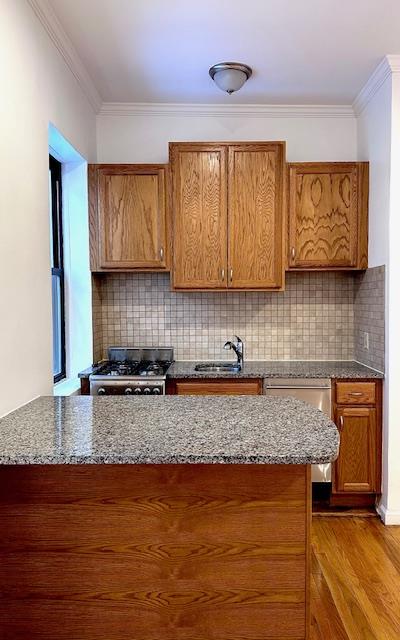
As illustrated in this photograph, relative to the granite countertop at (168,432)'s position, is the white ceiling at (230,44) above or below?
above

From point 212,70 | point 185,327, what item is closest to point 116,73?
point 212,70

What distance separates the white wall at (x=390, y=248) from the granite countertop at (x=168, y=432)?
1271 millimetres

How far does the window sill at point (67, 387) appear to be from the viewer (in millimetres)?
2809

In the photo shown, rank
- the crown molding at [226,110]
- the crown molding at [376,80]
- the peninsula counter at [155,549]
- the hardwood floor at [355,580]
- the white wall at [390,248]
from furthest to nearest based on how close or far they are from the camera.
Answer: the crown molding at [226,110], the white wall at [390,248], the crown molding at [376,80], the hardwood floor at [355,580], the peninsula counter at [155,549]

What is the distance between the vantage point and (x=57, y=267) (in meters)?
3.20

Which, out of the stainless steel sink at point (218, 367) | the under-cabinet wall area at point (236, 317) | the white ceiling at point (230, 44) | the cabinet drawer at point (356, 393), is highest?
the white ceiling at point (230, 44)

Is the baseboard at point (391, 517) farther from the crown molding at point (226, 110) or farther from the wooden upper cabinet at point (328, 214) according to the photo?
the crown molding at point (226, 110)

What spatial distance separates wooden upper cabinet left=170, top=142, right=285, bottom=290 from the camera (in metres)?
3.21

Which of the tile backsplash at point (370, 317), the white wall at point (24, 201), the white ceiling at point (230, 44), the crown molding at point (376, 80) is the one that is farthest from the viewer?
the tile backsplash at point (370, 317)

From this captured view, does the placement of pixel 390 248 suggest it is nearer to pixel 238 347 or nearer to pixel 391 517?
pixel 238 347

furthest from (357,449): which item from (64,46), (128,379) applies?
(64,46)

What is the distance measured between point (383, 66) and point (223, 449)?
8.71ft

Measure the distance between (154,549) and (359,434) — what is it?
1.94 metres

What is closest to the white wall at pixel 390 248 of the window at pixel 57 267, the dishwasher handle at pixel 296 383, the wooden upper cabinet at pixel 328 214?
the wooden upper cabinet at pixel 328 214
